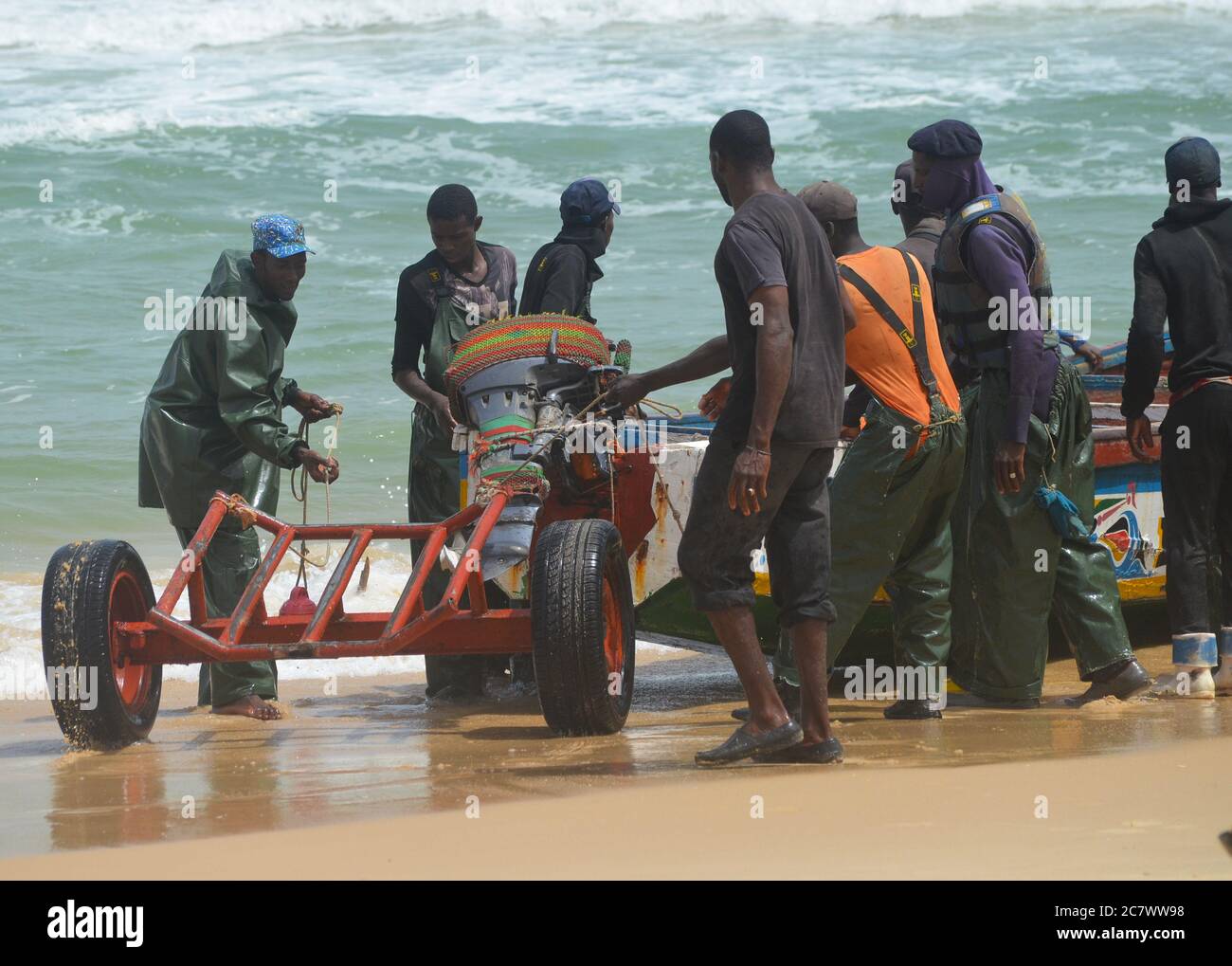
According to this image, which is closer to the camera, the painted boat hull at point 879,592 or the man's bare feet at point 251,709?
the painted boat hull at point 879,592

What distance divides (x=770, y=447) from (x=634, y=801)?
1016 millimetres

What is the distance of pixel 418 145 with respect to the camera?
23.3 m

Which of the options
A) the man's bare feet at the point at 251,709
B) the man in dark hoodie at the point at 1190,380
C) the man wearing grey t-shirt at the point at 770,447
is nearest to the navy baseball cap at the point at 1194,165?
the man in dark hoodie at the point at 1190,380

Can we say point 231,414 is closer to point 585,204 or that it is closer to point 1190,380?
point 585,204

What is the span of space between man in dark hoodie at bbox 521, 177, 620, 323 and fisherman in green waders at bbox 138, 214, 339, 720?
0.92m

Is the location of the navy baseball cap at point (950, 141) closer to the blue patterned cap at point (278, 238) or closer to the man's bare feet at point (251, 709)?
the blue patterned cap at point (278, 238)

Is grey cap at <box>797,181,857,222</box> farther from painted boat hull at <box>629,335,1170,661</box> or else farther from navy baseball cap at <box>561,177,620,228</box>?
navy baseball cap at <box>561,177,620,228</box>

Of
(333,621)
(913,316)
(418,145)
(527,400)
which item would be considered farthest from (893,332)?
(418,145)

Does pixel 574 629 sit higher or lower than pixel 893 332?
lower

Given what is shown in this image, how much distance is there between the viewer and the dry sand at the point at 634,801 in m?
3.73

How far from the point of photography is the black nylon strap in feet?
17.8

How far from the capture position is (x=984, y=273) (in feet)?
18.2

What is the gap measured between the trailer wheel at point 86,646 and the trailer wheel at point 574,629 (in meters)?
1.39

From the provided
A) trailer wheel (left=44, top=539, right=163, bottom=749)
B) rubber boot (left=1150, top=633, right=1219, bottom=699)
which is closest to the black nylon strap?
rubber boot (left=1150, top=633, right=1219, bottom=699)
